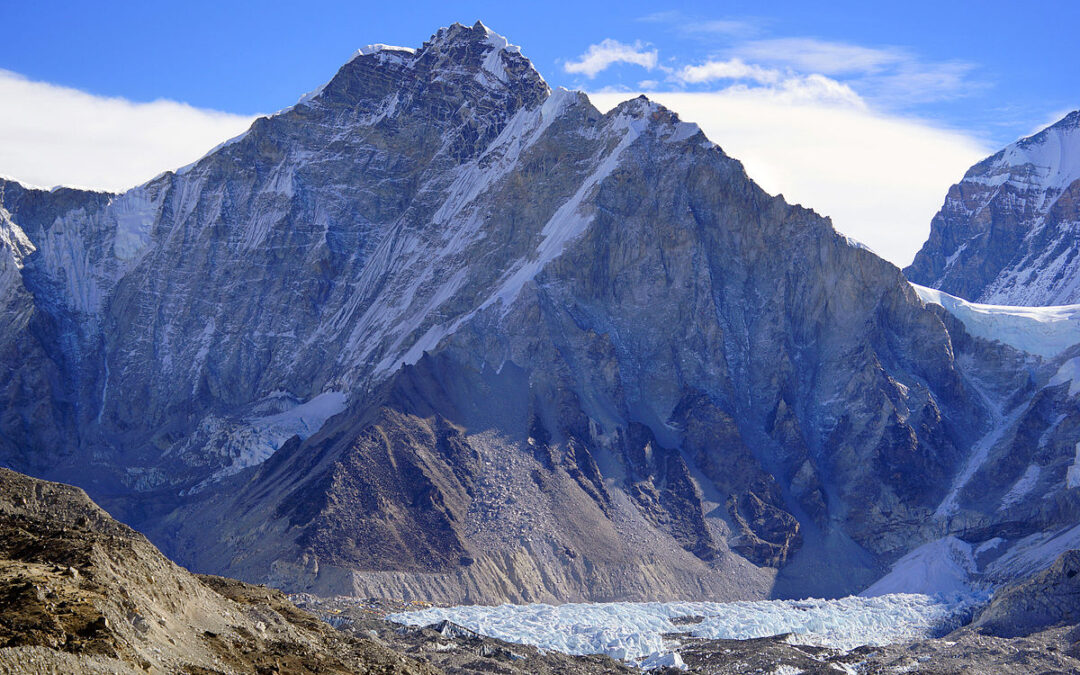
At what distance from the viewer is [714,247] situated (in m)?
179

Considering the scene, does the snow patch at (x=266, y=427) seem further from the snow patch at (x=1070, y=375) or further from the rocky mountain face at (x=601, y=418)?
the snow patch at (x=1070, y=375)

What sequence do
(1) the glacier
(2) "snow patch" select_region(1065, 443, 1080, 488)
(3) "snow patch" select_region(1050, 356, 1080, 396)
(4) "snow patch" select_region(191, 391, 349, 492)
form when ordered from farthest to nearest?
(4) "snow patch" select_region(191, 391, 349, 492)
(3) "snow patch" select_region(1050, 356, 1080, 396)
(2) "snow patch" select_region(1065, 443, 1080, 488)
(1) the glacier

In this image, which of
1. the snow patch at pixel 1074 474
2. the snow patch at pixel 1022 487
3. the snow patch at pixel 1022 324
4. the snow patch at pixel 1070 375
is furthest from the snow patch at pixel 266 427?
the snow patch at pixel 1070 375

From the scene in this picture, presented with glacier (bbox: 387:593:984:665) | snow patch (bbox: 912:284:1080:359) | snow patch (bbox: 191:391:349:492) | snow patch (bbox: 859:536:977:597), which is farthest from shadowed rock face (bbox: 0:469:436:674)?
snow patch (bbox: 912:284:1080:359)

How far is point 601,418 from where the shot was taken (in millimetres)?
158250

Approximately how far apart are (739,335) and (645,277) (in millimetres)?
13623

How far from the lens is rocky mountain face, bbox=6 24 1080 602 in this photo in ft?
457

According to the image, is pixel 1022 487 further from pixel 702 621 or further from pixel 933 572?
pixel 702 621

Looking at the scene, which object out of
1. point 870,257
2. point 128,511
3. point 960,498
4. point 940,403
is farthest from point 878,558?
point 128,511

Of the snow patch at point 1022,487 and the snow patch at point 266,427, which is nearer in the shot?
the snow patch at point 1022,487

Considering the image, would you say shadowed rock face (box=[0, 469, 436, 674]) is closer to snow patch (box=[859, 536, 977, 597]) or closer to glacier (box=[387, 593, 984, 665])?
glacier (box=[387, 593, 984, 665])

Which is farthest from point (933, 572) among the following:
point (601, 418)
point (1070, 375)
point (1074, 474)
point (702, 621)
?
point (601, 418)

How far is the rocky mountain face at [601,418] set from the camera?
457ft

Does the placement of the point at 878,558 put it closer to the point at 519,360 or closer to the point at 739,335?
the point at 739,335
